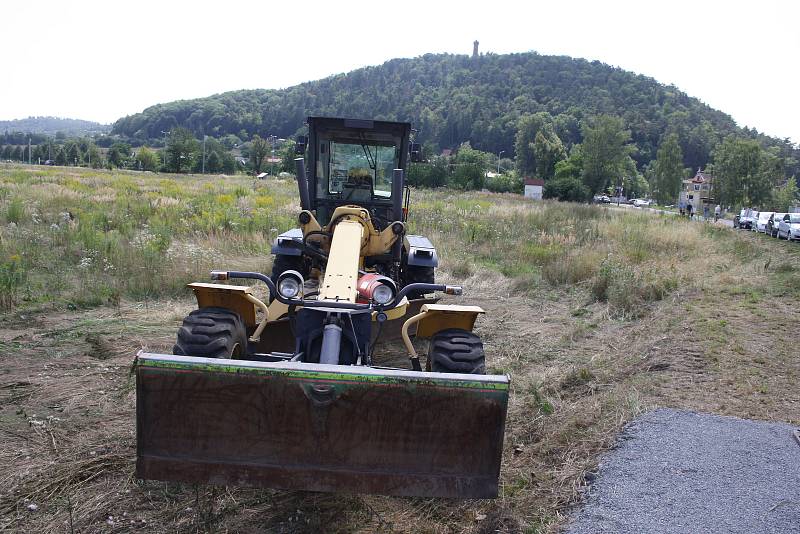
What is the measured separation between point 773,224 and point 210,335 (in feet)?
107

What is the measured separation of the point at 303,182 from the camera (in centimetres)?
701

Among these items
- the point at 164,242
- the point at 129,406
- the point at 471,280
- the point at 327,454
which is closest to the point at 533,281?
the point at 471,280

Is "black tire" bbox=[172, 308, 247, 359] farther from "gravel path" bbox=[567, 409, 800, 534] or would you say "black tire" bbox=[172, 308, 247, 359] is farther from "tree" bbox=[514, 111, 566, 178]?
"tree" bbox=[514, 111, 566, 178]

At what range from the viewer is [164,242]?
12273 millimetres

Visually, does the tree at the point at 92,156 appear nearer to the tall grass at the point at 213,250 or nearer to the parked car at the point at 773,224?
the tall grass at the point at 213,250

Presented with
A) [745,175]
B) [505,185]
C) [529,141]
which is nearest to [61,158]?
[529,141]

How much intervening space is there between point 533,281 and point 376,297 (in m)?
8.21

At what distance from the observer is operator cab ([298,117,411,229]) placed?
24.7ft

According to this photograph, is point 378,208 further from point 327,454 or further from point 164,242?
point 164,242

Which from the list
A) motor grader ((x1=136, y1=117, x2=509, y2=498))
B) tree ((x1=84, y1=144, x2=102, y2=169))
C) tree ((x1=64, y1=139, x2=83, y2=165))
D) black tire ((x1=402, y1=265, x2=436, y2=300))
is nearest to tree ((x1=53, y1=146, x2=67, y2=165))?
tree ((x1=64, y1=139, x2=83, y2=165))

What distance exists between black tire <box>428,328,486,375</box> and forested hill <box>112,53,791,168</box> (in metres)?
81.0

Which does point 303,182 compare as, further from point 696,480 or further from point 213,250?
point 213,250

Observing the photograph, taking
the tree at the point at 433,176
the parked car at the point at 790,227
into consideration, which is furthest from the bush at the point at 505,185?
the parked car at the point at 790,227

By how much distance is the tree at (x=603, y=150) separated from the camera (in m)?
45.8
